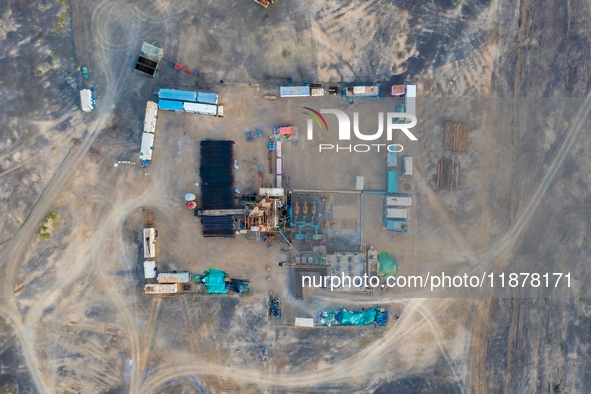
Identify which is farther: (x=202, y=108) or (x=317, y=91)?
(x=317, y=91)

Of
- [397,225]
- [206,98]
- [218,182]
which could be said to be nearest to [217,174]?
[218,182]

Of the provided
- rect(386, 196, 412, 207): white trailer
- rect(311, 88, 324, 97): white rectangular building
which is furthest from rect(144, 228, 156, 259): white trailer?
rect(386, 196, 412, 207): white trailer

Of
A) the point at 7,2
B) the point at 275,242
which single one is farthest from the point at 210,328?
the point at 7,2

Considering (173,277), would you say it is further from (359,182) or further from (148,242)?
(359,182)

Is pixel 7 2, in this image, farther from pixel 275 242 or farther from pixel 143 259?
pixel 275 242

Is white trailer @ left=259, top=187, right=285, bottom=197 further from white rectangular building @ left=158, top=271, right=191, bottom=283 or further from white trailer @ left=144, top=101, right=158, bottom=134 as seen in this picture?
white trailer @ left=144, top=101, right=158, bottom=134
